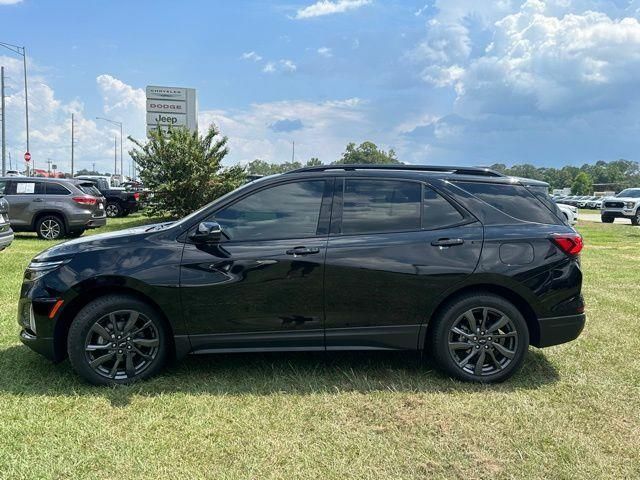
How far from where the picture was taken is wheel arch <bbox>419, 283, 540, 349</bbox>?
405 centimetres

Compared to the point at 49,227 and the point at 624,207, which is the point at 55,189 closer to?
the point at 49,227

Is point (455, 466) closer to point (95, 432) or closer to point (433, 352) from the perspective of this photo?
point (433, 352)

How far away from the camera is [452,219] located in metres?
4.11

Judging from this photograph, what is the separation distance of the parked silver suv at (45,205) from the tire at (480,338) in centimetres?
1190

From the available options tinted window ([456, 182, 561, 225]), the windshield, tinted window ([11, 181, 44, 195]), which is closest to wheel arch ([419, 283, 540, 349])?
tinted window ([456, 182, 561, 225])

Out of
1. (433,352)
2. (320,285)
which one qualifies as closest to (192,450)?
(320,285)

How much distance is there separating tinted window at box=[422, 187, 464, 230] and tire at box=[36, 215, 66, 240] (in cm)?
1193

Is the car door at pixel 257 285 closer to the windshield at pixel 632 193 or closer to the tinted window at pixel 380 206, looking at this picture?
the tinted window at pixel 380 206

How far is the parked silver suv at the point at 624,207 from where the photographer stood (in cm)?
2369

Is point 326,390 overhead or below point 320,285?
below

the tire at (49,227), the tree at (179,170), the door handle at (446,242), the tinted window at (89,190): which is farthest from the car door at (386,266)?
the tree at (179,170)

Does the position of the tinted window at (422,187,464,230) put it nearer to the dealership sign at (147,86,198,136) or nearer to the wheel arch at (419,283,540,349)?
the wheel arch at (419,283,540,349)

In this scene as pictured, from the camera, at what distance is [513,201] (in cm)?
422

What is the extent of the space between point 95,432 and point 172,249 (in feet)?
4.50
